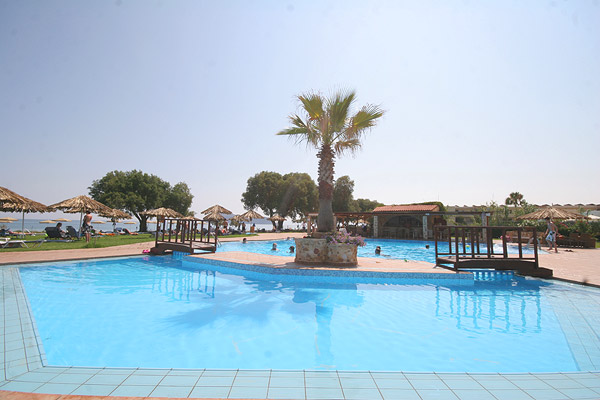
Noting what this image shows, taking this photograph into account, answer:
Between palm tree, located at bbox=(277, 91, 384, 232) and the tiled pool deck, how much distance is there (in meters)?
6.99

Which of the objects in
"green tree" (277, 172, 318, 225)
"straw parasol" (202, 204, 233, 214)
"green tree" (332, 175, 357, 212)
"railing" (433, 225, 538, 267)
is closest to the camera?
"railing" (433, 225, 538, 267)

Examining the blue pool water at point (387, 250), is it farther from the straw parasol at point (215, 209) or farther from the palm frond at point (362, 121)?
the palm frond at point (362, 121)

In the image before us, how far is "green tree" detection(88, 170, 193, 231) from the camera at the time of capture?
30.3 metres

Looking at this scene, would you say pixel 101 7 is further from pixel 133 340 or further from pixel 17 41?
pixel 133 340

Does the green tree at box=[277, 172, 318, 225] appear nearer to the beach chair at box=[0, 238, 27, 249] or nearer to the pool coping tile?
the beach chair at box=[0, 238, 27, 249]

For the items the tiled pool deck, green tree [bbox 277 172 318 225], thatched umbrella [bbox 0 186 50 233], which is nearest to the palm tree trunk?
the tiled pool deck

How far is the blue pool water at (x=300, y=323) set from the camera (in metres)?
3.52

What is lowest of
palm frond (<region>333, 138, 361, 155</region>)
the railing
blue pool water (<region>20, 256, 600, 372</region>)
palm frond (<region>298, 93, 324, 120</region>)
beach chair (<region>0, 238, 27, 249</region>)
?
blue pool water (<region>20, 256, 600, 372</region>)

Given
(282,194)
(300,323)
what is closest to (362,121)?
(300,323)

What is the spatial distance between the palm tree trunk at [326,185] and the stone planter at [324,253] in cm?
56

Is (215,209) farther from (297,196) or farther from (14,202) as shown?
(297,196)

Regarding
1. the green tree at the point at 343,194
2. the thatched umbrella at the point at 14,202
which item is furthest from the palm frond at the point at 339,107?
the green tree at the point at 343,194

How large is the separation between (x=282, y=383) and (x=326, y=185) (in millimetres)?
7548

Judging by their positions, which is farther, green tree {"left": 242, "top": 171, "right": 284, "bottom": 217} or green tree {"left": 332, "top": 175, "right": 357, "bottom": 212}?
green tree {"left": 332, "top": 175, "right": 357, "bottom": 212}
